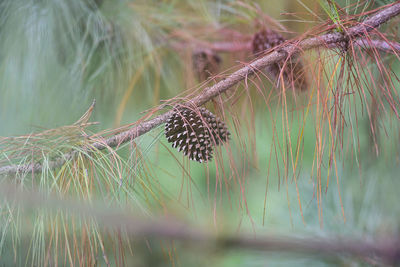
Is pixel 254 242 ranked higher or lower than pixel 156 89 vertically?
lower

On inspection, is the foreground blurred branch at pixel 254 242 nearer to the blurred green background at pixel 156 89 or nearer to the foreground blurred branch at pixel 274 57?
the foreground blurred branch at pixel 274 57

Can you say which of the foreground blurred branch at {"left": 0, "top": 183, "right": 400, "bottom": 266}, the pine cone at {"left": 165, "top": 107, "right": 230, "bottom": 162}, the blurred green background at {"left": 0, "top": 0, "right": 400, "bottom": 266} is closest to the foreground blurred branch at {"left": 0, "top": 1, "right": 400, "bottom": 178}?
the pine cone at {"left": 165, "top": 107, "right": 230, "bottom": 162}

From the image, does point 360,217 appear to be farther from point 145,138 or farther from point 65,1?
point 65,1

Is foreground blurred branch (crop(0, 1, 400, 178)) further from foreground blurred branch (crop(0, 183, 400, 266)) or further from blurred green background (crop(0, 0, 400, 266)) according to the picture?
foreground blurred branch (crop(0, 183, 400, 266))

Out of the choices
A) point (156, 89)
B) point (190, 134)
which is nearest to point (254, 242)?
point (190, 134)

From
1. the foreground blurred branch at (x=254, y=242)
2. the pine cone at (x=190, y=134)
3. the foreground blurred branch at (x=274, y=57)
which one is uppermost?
the foreground blurred branch at (x=274, y=57)

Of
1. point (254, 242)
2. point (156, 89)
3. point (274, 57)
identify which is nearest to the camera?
point (254, 242)

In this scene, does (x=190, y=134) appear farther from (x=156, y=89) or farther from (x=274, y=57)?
(x=156, y=89)

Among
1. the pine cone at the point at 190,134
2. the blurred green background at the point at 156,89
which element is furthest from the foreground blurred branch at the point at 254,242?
the blurred green background at the point at 156,89

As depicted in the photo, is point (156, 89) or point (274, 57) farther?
point (156, 89)

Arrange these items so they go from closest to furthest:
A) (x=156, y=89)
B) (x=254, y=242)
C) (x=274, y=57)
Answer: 1. (x=254, y=242)
2. (x=274, y=57)
3. (x=156, y=89)

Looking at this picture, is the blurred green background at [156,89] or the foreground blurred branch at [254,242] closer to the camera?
the foreground blurred branch at [254,242]
